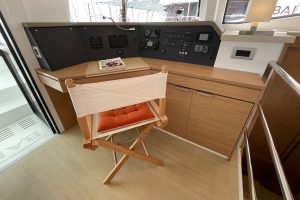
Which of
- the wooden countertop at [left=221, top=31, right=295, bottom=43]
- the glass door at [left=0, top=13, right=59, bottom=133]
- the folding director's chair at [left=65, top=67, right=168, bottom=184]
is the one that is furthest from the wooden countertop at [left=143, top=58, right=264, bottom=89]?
the glass door at [left=0, top=13, right=59, bottom=133]

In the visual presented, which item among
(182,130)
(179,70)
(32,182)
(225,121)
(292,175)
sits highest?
(179,70)

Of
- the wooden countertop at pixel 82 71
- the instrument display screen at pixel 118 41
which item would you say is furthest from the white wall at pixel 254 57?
the instrument display screen at pixel 118 41

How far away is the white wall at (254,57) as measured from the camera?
100cm

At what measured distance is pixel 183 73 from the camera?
1103mm

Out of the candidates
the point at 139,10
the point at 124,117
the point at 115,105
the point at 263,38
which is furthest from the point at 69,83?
the point at 139,10

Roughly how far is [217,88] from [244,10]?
36.0 inches

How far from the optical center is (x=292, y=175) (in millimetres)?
1937

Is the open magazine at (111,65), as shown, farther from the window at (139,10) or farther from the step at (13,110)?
the step at (13,110)

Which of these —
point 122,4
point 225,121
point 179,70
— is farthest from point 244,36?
point 122,4

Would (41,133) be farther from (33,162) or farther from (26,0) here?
(26,0)

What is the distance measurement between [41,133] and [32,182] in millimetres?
581

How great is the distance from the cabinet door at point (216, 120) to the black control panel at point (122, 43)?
1.26 feet

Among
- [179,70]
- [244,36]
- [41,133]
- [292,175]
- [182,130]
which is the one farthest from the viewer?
[292,175]

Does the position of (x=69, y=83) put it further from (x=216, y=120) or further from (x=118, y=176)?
(x=216, y=120)
